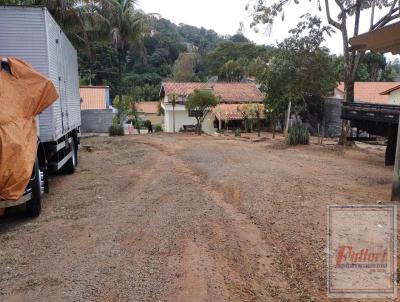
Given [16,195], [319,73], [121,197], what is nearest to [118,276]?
[16,195]

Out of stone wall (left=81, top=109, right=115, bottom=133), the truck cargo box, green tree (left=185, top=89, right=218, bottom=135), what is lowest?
stone wall (left=81, top=109, right=115, bottom=133)

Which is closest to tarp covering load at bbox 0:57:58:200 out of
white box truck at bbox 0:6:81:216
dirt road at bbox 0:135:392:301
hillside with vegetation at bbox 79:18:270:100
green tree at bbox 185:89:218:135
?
white box truck at bbox 0:6:81:216

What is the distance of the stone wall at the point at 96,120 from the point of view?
32.5 m

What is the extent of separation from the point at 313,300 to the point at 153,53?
6191cm

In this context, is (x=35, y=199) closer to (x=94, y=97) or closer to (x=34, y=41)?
(x=34, y=41)

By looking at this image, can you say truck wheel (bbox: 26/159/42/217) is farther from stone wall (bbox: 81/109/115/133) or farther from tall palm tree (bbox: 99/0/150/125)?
stone wall (bbox: 81/109/115/133)

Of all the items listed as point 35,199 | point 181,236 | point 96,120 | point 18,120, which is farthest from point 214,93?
point 181,236

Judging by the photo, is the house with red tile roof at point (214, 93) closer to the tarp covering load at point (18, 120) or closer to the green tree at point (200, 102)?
the green tree at point (200, 102)

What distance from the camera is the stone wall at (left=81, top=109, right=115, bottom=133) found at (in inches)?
1280

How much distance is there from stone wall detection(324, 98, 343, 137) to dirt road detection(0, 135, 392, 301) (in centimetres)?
1921

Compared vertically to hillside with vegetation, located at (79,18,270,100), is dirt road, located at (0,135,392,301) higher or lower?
lower

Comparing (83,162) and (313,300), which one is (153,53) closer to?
(83,162)

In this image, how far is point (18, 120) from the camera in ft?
19.1

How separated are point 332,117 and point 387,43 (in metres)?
21.8
